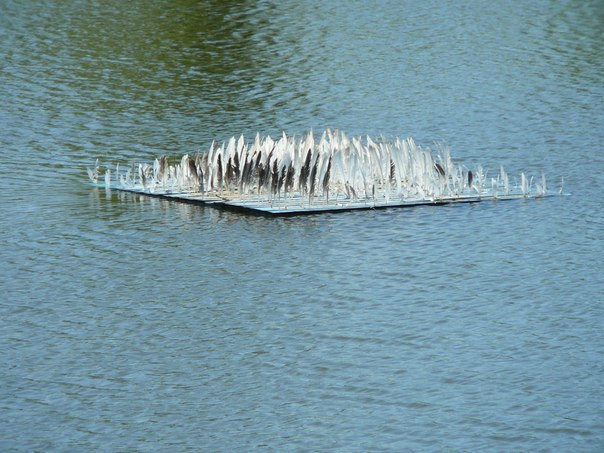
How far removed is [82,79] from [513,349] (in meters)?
24.5

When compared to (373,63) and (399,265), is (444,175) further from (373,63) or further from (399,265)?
(373,63)

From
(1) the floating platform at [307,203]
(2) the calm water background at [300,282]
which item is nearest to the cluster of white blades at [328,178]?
(1) the floating platform at [307,203]

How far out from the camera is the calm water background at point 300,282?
13664 millimetres

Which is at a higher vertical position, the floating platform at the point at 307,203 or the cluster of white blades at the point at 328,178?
the cluster of white blades at the point at 328,178

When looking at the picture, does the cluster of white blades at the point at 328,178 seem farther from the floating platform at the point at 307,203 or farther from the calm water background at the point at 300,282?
Result: the calm water background at the point at 300,282

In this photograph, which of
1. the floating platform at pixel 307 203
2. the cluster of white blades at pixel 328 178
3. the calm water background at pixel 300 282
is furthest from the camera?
the cluster of white blades at pixel 328 178

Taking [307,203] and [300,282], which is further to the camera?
[307,203]

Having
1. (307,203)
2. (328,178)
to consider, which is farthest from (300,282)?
(328,178)

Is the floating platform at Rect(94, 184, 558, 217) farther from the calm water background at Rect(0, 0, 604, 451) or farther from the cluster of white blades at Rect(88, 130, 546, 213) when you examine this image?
the calm water background at Rect(0, 0, 604, 451)

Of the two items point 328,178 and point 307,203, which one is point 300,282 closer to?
point 307,203

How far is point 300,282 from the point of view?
18609 mm

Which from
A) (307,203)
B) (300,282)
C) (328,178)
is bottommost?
(300,282)

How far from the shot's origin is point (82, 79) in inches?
1473

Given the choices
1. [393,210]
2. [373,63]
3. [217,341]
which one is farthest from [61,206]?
[373,63]
